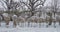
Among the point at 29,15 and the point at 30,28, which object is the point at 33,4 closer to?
the point at 29,15

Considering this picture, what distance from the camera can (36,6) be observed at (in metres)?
6.75

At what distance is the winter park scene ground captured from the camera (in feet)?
17.3

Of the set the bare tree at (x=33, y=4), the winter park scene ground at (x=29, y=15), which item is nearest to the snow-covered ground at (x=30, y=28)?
the winter park scene ground at (x=29, y=15)

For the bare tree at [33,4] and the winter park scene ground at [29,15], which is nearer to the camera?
the winter park scene ground at [29,15]

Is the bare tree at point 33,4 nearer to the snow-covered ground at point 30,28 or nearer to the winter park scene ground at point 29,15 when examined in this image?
the winter park scene ground at point 29,15

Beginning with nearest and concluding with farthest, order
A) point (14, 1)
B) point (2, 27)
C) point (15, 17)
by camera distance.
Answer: point (2, 27) < point (15, 17) < point (14, 1)

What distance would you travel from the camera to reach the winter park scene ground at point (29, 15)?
528cm

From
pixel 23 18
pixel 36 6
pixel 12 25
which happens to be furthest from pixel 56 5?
pixel 12 25

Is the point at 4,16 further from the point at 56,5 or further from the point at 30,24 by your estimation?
the point at 56,5

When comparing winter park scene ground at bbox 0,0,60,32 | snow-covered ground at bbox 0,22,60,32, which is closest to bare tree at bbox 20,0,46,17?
winter park scene ground at bbox 0,0,60,32

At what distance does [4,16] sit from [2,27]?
59 cm

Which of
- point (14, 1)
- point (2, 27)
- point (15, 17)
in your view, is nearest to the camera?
point (2, 27)

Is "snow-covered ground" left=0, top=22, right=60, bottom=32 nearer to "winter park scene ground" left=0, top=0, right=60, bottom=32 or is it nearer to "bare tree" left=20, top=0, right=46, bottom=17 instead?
"winter park scene ground" left=0, top=0, right=60, bottom=32

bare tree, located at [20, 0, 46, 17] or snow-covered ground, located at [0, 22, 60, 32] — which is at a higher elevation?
bare tree, located at [20, 0, 46, 17]
